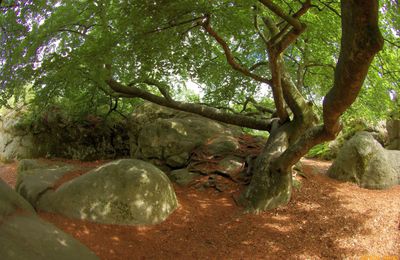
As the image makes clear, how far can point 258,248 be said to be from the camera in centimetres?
520

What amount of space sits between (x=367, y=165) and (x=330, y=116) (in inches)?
184

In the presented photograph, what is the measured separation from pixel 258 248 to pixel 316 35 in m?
6.81

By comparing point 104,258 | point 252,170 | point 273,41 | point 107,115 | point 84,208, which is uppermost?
point 273,41

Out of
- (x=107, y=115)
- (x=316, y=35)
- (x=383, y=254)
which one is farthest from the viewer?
(x=107, y=115)

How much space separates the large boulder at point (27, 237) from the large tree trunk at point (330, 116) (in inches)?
147

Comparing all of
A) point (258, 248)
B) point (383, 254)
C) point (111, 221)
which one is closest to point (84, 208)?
point (111, 221)

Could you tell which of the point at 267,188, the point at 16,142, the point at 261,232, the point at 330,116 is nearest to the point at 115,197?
the point at 261,232

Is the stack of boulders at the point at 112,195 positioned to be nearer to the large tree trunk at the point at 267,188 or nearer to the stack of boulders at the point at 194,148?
the large tree trunk at the point at 267,188

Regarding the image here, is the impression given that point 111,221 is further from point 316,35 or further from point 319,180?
point 316,35

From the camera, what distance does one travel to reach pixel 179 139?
10047 mm

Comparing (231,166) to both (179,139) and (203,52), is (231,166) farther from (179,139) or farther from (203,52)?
(203,52)

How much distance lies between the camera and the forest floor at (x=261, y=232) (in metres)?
5.03

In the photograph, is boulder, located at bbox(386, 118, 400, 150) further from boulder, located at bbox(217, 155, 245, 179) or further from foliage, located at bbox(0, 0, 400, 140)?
boulder, located at bbox(217, 155, 245, 179)

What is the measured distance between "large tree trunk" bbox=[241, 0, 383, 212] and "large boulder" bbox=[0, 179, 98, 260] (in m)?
3.74
